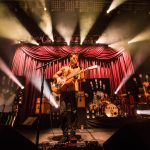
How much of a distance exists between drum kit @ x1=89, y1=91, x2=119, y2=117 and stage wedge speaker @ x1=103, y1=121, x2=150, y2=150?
451cm

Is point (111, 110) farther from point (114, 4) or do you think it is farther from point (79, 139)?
point (114, 4)

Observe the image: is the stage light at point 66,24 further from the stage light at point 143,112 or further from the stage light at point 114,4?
the stage light at point 143,112

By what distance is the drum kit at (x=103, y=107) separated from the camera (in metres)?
6.76

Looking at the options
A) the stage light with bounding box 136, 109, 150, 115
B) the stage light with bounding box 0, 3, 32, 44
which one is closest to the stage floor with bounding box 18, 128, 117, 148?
the stage light with bounding box 136, 109, 150, 115

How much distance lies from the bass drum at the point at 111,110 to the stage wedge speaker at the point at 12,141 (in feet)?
16.1

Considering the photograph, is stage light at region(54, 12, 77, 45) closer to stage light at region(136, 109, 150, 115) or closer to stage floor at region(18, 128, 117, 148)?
stage light at region(136, 109, 150, 115)

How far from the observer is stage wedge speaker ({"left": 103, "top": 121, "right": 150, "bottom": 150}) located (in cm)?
193

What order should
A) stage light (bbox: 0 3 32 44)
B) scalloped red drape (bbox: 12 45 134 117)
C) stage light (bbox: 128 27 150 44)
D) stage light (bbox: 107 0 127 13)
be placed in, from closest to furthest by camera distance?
stage light (bbox: 107 0 127 13) → stage light (bbox: 0 3 32 44) → scalloped red drape (bbox: 12 45 134 117) → stage light (bbox: 128 27 150 44)

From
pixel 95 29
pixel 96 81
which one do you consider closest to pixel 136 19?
pixel 95 29

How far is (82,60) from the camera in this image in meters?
8.16

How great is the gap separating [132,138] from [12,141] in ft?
5.43

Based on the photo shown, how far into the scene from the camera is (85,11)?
7148 millimetres

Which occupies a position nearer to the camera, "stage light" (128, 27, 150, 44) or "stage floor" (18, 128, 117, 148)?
"stage floor" (18, 128, 117, 148)

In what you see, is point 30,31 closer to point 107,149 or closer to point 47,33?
point 47,33
